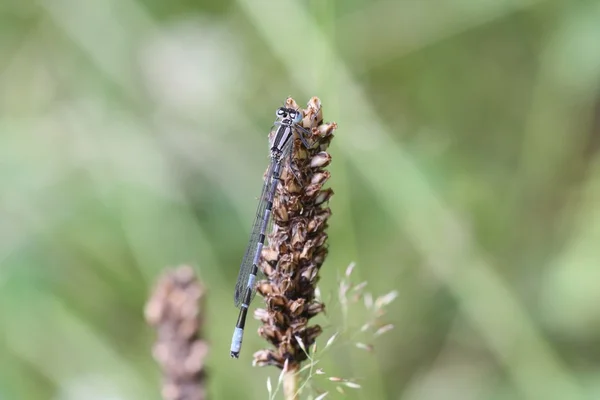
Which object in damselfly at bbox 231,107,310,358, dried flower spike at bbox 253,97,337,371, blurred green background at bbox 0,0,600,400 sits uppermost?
blurred green background at bbox 0,0,600,400

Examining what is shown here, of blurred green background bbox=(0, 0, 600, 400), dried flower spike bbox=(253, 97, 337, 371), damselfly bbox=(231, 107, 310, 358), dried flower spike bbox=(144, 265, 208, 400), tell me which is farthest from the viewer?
blurred green background bbox=(0, 0, 600, 400)

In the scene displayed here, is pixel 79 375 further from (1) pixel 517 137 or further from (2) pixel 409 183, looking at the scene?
(1) pixel 517 137

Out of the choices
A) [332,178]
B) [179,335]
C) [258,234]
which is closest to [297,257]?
[179,335]

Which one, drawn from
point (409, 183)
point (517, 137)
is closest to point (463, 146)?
point (517, 137)

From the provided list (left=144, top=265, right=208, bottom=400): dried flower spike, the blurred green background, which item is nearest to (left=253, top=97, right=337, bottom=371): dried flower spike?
(left=144, top=265, right=208, bottom=400): dried flower spike

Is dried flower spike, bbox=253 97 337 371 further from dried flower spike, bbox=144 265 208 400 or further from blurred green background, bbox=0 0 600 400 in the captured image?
blurred green background, bbox=0 0 600 400

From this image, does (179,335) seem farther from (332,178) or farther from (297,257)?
(332,178)

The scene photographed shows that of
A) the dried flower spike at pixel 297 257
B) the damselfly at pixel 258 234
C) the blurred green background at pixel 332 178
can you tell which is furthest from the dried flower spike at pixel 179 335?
the blurred green background at pixel 332 178
